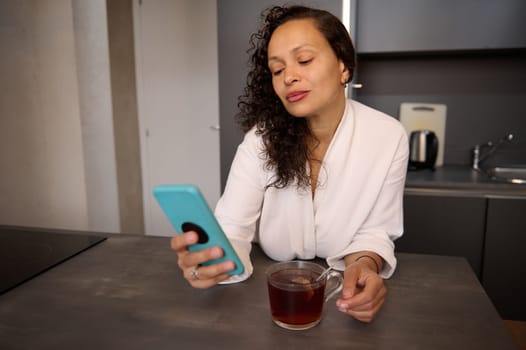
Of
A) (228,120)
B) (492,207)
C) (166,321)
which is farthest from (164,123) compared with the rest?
(166,321)

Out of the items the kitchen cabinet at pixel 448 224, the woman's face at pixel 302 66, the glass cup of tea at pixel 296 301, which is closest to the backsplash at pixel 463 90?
the kitchen cabinet at pixel 448 224

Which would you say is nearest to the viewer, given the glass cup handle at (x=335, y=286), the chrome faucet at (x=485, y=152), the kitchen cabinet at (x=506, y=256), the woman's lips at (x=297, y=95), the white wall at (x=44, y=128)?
the glass cup handle at (x=335, y=286)

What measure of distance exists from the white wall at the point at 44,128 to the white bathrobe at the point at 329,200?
66.0 inches

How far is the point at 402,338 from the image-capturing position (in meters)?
0.66

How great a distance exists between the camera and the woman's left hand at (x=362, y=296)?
0.69 m

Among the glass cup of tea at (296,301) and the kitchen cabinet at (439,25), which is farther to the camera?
the kitchen cabinet at (439,25)

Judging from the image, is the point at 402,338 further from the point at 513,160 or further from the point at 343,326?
the point at 513,160

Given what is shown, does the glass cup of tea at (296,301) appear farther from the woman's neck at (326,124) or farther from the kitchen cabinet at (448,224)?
the kitchen cabinet at (448,224)

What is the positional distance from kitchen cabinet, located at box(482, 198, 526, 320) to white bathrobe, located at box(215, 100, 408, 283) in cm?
104

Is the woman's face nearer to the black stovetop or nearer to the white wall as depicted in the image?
the black stovetop

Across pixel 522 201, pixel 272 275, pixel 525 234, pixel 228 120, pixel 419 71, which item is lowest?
pixel 525 234

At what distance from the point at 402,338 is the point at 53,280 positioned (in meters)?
0.70

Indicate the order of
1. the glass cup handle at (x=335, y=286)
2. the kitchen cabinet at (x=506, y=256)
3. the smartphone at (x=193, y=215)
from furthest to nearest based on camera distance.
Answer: the kitchen cabinet at (x=506, y=256), the glass cup handle at (x=335, y=286), the smartphone at (x=193, y=215)

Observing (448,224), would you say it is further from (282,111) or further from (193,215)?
(193,215)
